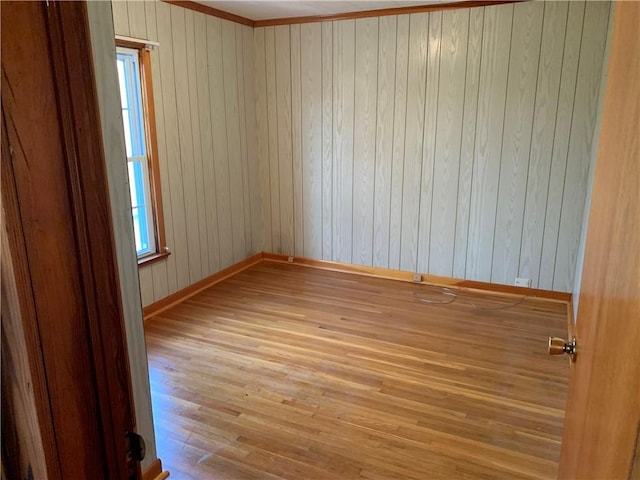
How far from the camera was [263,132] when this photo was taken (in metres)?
4.81

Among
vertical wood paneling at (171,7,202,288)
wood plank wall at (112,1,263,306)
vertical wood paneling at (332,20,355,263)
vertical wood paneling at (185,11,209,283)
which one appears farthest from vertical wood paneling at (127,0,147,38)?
vertical wood paneling at (332,20,355,263)

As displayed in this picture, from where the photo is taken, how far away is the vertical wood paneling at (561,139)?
138 inches

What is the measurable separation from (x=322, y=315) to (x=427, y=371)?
1064mm

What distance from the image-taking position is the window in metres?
3.43

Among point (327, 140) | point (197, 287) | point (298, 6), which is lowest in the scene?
point (197, 287)

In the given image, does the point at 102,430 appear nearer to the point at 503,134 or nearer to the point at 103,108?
the point at 103,108

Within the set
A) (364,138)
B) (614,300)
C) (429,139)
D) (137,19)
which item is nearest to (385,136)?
(364,138)

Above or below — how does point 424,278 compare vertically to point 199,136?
below

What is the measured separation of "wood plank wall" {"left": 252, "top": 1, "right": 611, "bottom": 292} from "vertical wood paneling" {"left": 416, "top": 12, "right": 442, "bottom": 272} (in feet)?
0.04

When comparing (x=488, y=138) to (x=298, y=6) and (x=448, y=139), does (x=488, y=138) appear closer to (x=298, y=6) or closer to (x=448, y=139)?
(x=448, y=139)

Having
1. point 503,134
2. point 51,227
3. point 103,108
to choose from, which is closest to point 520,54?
point 503,134

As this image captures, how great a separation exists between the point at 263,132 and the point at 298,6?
1269mm

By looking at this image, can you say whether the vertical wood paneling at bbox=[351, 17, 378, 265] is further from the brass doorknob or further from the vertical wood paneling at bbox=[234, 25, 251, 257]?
the brass doorknob

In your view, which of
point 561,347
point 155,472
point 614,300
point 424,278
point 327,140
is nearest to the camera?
point 614,300
